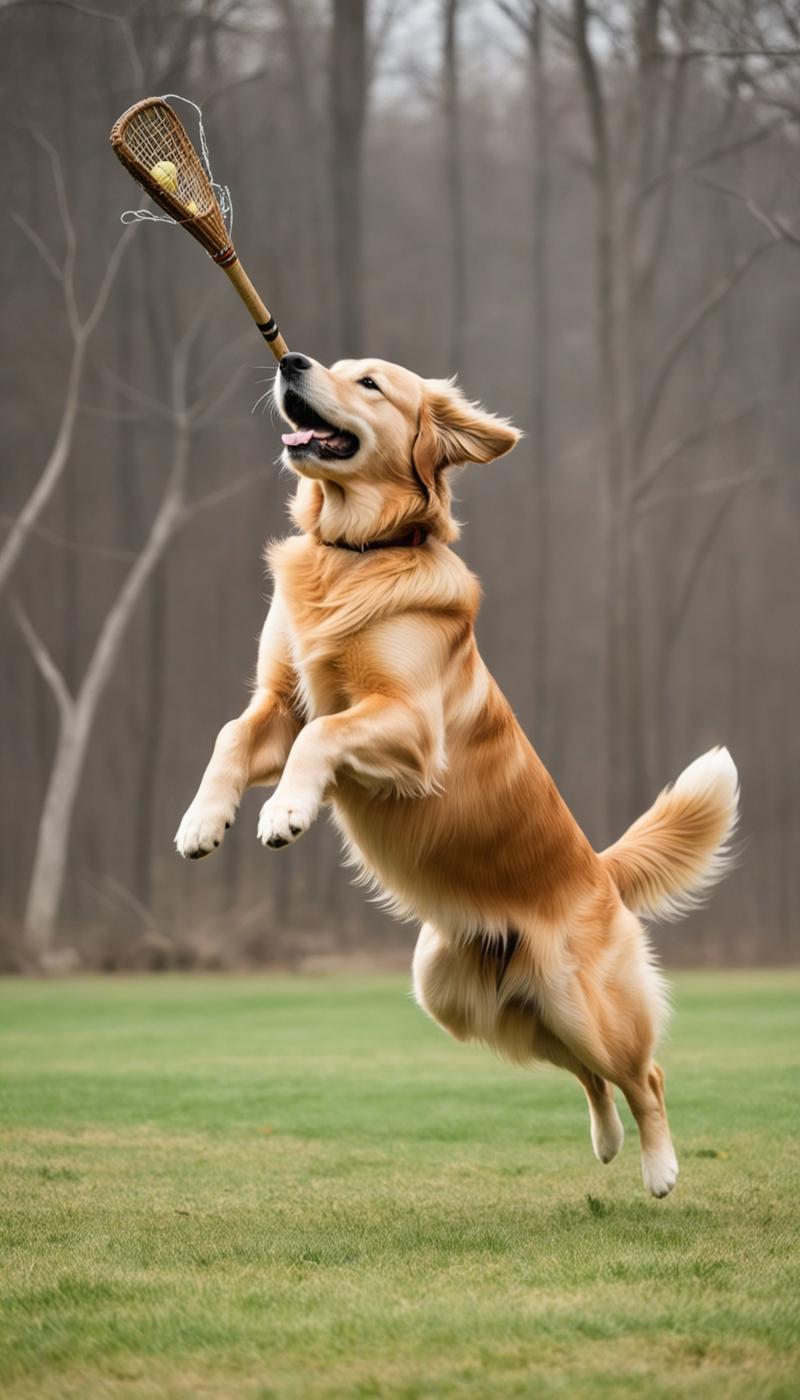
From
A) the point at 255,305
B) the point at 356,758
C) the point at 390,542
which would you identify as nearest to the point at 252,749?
the point at 356,758

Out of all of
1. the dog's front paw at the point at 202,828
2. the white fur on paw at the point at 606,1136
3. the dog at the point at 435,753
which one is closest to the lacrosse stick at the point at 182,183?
the dog at the point at 435,753

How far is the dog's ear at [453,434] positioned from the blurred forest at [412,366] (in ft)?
38.6

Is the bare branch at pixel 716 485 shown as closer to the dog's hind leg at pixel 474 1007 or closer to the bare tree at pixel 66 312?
the bare tree at pixel 66 312

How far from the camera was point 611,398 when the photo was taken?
17703mm

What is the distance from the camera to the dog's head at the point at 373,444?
14.6ft

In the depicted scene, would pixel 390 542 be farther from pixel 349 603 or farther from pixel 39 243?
pixel 39 243

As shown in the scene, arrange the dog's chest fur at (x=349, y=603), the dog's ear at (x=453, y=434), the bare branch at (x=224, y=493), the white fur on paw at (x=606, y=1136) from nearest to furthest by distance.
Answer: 1. the dog's chest fur at (x=349, y=603)
2. the dog's ear at (x=453, y=434)
3. the white fur on paw at (x=606, y=1136)
4. the bare branch at (x=224, y=493)

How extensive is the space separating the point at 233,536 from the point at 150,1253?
14.9 meters

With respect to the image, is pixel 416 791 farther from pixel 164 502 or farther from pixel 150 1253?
pixel 164 502

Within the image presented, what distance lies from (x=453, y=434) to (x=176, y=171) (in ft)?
3.57

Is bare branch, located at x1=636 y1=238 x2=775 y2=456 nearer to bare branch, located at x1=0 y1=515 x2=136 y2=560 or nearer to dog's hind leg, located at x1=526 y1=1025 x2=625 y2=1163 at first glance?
bare branch, located at x1=0 y1=515 x2=136 y2=560

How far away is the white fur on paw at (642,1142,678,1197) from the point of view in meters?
4.42

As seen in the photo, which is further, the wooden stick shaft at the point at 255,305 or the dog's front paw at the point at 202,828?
the wooden stick shaft at the point at 255,305

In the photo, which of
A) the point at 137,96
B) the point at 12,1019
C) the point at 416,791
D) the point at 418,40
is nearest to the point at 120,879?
the point at 12,1019
